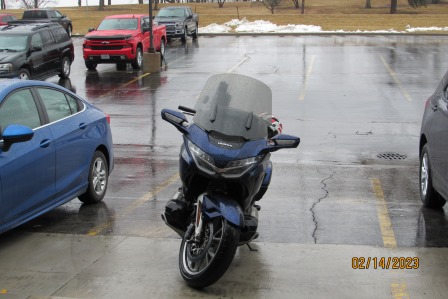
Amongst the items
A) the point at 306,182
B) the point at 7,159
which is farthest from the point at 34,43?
the point at 7,159

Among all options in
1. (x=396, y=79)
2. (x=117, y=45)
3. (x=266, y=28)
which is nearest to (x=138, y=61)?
(x=117, y=45)

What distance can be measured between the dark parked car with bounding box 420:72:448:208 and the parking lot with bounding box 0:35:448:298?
0.79 ft

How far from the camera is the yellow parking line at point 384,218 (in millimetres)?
7488

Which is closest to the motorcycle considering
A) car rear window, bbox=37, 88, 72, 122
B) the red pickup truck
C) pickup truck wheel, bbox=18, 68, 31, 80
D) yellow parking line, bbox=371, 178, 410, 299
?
yellow parking line, bbox=371, 178, 410, 299

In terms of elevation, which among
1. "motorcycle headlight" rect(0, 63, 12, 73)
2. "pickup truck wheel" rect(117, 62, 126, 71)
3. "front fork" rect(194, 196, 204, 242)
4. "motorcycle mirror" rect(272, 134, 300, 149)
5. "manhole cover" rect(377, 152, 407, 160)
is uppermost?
"motorcycle mirror" rect(272, 134, 300, 149)

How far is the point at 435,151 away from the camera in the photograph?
27.2 ft

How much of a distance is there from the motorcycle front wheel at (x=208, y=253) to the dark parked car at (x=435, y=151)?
2960mm

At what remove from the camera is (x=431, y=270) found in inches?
259

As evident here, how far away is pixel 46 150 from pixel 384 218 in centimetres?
388

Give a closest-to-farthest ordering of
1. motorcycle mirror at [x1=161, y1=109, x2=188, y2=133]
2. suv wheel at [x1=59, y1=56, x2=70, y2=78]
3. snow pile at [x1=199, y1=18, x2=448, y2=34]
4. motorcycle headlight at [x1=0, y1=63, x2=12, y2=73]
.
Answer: motorcycle mirror at [x1=161, y1=109, x2=188, y2=133], motorcycle headlight at [x1=0, y1=63, x2=12, y2=73], suv wheel at [x1=59, y1=56, x2=70, y2=78], snow pile at [x1=199, y1=18, x2=448, y2=34]

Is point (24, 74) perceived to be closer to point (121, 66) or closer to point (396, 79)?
point (121, 66)

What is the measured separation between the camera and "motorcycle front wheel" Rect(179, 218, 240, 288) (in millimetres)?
5820

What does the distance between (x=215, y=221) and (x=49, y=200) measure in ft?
8.54

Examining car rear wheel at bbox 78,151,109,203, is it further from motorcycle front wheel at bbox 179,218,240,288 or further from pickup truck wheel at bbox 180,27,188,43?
pickup truck wheel at bbox 180,27,188,43
